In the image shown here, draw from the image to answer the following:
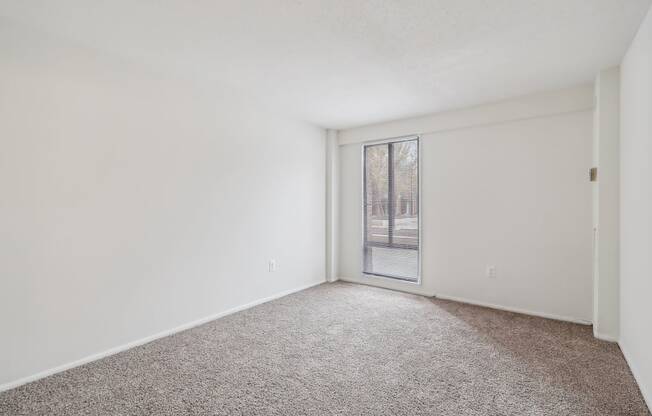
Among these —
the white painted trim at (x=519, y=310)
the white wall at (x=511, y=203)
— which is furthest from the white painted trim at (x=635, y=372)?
the white wall at (x=511, y=203)

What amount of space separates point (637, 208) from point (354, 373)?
216 centimetres

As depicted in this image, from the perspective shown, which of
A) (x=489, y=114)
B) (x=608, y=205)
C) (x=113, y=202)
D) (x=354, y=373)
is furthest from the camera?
(x=489, y=114)

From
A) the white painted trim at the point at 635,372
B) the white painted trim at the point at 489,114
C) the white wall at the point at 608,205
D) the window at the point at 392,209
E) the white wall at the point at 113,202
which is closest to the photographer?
the white painted trim at the point at 635,372

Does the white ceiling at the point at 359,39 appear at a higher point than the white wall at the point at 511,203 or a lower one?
higher

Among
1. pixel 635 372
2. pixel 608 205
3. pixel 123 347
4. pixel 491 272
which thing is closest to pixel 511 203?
pixel 491 272

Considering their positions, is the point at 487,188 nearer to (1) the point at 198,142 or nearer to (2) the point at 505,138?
(2) the point at 505,138

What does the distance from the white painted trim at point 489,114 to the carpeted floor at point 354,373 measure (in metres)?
2.10

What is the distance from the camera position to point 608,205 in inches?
106

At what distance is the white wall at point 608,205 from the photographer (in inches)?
105

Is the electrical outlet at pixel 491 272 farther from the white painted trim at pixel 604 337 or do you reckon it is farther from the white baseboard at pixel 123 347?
the white baseboard at pixel 123 347

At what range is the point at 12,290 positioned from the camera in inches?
81.8

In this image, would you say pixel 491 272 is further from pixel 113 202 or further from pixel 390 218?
pixel 113 202

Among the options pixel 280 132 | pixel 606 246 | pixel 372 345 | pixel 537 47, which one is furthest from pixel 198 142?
pixel 606 246

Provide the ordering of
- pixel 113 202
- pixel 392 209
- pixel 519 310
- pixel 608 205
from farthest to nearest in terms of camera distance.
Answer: pixel 392 209 < pixel 519 310 < pixel 608 205 < pixel 113 202
